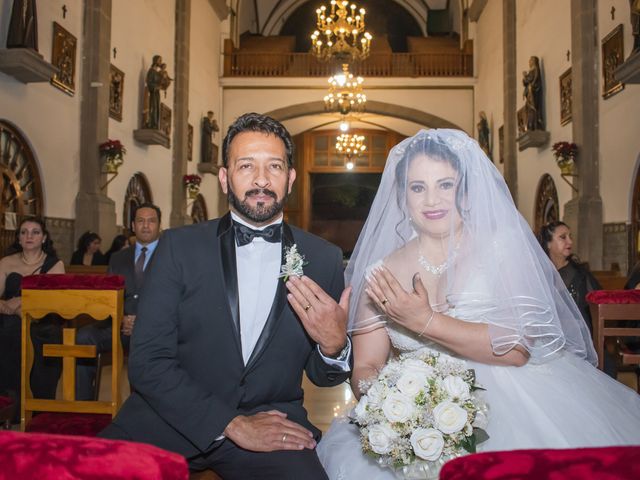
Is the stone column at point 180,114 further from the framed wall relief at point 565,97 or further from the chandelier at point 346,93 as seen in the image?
the framed wall relief at point 565,97

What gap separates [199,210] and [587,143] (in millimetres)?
10271

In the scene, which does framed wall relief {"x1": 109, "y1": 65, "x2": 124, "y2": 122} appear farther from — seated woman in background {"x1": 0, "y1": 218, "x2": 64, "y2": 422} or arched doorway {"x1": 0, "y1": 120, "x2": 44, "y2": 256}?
seated woman in background {"x1": 0, "y1": 218, "x2": 64, "y2": 422}

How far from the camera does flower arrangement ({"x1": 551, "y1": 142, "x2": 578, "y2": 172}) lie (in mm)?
10547

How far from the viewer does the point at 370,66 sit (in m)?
19.5

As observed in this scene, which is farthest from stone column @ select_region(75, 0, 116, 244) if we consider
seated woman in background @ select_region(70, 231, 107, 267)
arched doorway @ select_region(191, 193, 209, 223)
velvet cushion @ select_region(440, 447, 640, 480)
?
velvet cushion @ select_region(440, 447, 640, 480)

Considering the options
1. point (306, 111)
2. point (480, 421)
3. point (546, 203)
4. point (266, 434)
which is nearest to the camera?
point (480, 421)

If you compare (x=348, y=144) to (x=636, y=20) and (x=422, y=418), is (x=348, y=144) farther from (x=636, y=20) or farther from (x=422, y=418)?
(x=422, y=418)

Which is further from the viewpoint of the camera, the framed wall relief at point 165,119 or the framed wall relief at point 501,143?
the framed wall relief at point 501,143

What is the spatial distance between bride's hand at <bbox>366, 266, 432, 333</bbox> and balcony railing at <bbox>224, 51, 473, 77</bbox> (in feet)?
58.0

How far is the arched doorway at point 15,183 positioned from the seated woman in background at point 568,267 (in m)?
6.32

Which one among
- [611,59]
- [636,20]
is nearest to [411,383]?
[636,20]

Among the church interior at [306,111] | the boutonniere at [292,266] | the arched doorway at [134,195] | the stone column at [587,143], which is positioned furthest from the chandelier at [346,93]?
the boutonniere at [292,266]

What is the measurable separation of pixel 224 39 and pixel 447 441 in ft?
64.1

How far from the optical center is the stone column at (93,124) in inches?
409
